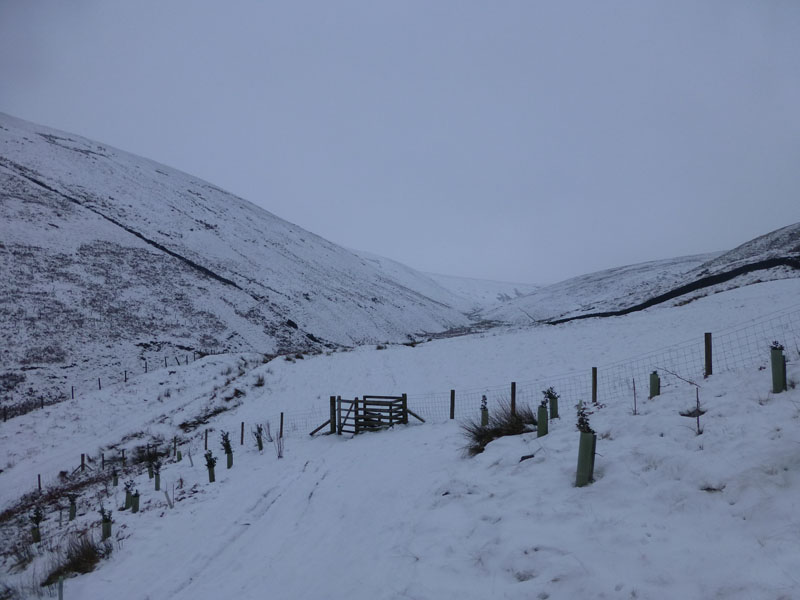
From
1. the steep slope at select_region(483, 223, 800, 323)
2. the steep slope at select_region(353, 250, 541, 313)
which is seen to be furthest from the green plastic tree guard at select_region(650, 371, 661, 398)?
the steep slope at select_region(353, 250, 541, 313)

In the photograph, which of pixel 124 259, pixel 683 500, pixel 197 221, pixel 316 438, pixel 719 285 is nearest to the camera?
pixel 683 500

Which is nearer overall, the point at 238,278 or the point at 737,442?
the point at 737,442

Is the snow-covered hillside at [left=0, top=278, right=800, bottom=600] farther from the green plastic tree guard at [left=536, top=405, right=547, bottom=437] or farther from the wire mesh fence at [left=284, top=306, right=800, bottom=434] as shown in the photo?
the wire mesh fence at [left=284, top=306, right=800, bottom=434]

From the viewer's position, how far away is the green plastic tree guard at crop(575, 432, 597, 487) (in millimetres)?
5227

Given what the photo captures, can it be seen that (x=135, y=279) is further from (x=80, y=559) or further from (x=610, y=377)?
(x=610, y=377)

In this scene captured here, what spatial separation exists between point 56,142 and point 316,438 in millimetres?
81655

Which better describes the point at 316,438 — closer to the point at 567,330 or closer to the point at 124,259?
the point at 567,330

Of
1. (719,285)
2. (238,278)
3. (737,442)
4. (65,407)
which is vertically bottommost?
(65,407)

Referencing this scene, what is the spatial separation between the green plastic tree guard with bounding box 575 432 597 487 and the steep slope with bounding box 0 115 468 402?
33.9 meters

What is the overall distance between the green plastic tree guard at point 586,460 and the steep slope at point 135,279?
3388 centimetres

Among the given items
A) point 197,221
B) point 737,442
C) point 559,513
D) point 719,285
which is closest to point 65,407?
point 559,513

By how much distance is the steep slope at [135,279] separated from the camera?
32469 mm

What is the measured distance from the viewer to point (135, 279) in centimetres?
4334

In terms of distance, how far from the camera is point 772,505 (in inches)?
146
